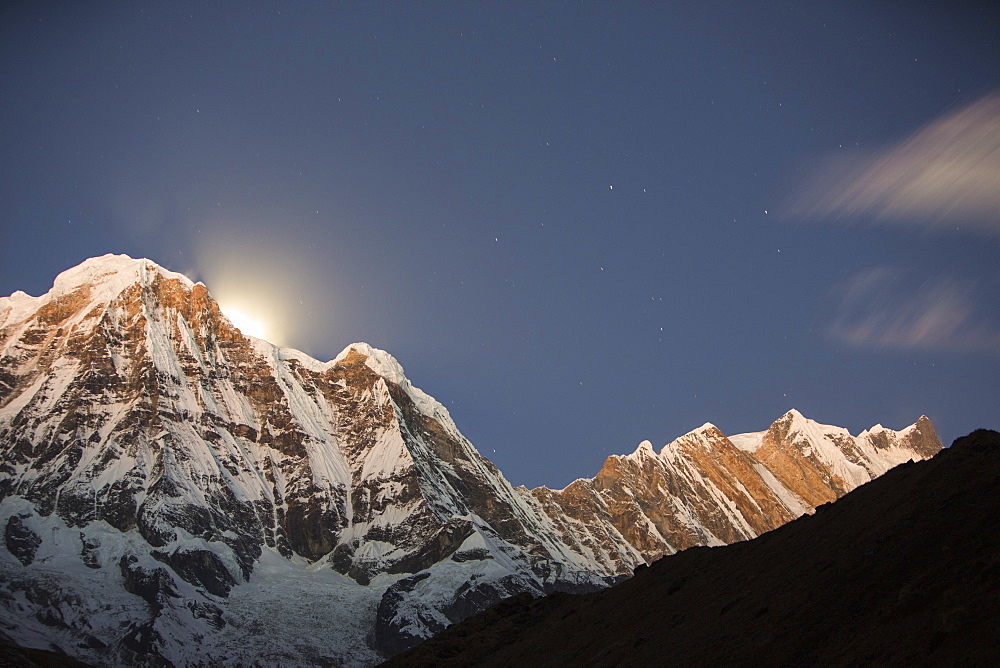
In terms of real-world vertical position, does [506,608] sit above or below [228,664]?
below

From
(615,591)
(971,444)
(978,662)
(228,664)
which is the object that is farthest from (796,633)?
(228,664)

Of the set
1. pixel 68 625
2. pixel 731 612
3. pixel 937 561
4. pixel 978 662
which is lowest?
pixel 978 662

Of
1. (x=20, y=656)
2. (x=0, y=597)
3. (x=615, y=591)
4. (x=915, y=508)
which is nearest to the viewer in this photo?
(x=915, y=508)

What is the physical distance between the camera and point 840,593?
45.2 meters

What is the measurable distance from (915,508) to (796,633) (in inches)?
514

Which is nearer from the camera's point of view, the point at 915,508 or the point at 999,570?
the point at 999,570

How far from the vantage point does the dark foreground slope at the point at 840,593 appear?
36625mm

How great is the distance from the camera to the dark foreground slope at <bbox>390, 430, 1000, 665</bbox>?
36.6m

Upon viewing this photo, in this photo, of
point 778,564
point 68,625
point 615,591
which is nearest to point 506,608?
point 615,591

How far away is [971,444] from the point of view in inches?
2159

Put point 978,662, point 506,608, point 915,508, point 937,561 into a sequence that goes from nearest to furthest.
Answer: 1. point 978,662
2. point 937,561
3. point 915,508
4. point 506,608

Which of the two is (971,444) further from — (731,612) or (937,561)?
(731,612)

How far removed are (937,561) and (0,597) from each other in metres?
210

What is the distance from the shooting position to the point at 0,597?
19425 centimetres
